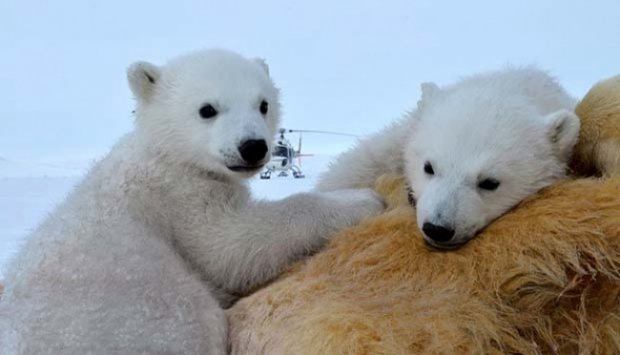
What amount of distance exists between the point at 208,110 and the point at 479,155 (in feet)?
2.20

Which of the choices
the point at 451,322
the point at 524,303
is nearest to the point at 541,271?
the point at 524,303

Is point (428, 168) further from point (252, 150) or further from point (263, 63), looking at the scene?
point (263, 63)

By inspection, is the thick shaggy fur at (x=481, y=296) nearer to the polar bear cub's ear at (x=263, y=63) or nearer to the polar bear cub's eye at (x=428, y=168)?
the polar bear cub's eye at (x=428, y=168)

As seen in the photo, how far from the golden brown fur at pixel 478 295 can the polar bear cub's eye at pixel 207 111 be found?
558 millimetres

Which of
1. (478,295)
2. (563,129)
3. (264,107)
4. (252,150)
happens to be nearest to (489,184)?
(563,129)

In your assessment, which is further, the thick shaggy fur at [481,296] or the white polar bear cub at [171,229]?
the white polar bear cub at [171,229]

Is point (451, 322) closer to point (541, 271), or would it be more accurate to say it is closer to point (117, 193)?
point (541, 271)

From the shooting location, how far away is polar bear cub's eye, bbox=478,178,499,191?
1.46 metres

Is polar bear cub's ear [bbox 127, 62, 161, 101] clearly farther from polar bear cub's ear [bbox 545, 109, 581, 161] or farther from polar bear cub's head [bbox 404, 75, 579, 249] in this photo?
polar bear cub's ear [bbox 545, 109, 581, 161]

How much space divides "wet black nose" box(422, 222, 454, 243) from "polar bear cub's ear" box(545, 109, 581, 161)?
35 centimetres

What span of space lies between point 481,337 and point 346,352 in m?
0.22

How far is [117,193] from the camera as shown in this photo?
1578 mm

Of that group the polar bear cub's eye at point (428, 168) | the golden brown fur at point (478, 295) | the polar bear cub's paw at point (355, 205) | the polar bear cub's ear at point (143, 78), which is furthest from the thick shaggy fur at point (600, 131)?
the polar bear cub's ear at point (143, 78)

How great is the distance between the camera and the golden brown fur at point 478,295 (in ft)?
3.67
